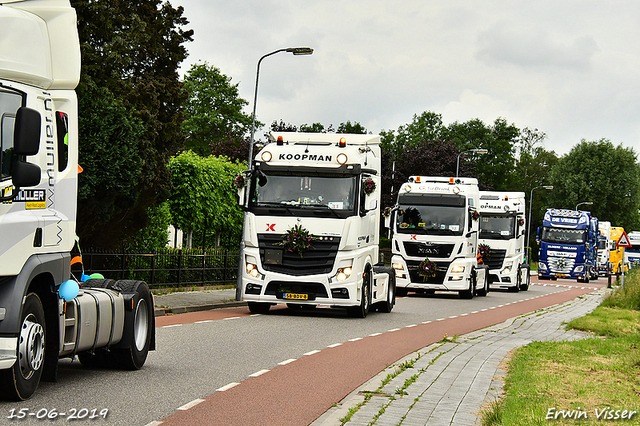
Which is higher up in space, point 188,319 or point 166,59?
point 166,59

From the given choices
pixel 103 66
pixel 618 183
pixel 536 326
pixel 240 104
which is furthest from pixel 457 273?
pixel 618 183

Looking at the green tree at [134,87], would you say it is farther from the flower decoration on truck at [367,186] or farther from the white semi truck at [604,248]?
the white semi truck at [604,248]

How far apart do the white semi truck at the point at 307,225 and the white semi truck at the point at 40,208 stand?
352 inches

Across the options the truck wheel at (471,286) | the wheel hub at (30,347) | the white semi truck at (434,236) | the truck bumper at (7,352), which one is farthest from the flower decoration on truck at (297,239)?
the truck wheel at (471,286)

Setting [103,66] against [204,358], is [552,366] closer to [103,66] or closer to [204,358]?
[204,358]

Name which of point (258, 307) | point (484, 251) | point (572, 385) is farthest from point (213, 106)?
point (572, 385)

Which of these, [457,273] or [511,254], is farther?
[511,254]

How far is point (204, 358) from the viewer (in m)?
11.6

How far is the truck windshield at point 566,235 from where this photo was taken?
2162 inches

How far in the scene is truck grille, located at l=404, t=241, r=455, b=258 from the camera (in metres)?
28.3

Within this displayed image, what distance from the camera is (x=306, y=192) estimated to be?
18891 mm

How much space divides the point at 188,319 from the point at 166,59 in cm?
921

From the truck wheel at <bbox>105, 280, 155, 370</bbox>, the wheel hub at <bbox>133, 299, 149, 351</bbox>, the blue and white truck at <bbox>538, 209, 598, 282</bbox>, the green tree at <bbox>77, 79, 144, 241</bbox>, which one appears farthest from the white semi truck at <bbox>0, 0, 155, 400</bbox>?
the blue and white truck at <bbox>538, 209, 598, 282</bbox>

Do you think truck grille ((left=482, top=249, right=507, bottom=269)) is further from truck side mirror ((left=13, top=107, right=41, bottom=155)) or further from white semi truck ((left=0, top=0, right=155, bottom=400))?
truck side mirror ((left=13, top=107, right=41, bottom=155))
